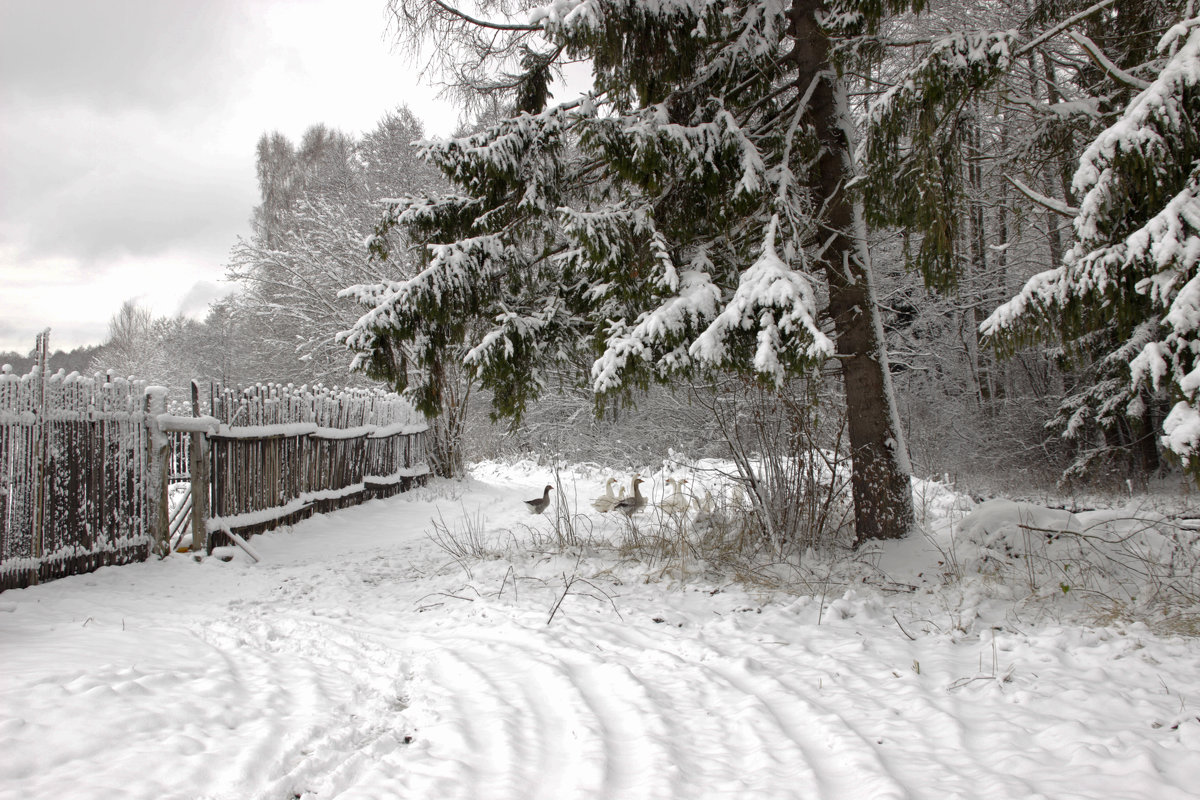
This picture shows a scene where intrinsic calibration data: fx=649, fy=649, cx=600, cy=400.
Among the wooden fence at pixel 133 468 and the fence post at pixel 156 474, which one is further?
the fence post at pixel 156 474

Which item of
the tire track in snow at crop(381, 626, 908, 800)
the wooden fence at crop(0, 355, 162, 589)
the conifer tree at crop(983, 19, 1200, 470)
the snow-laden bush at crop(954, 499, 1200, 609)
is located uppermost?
the conifer tree at crop(983, 19, 1200, 470)

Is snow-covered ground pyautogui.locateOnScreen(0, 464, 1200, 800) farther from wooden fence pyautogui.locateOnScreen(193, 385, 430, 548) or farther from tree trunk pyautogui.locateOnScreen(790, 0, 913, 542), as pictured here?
wooden fence pyautogui.locateOnScreen(193, 385, 430, 548)

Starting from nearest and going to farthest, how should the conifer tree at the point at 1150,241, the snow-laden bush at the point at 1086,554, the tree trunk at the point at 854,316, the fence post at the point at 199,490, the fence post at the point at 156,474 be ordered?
the conifer tree at the point at 1150,241 < the snow-laden bush at the point at 1086,554 < the tree trunk at the point at 854,316 < the fence post at the point at 156,474 < the fence post at the point at 199,490

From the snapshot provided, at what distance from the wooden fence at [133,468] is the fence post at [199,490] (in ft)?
0.03

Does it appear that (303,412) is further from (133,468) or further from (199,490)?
(133,468)

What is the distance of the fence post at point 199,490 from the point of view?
6.08m

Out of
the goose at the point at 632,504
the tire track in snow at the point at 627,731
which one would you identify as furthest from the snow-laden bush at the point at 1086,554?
the goose at the point at 632,504

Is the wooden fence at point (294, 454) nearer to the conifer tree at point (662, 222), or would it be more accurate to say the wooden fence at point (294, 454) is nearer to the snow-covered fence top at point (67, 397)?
the snow-covered fence top at point (67, 397)

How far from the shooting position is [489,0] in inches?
244

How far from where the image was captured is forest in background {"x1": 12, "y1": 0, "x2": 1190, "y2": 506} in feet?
15.0

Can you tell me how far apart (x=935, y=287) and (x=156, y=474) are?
6762 millimetres

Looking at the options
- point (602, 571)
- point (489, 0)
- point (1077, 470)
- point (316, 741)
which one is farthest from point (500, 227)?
point (1077, 470)

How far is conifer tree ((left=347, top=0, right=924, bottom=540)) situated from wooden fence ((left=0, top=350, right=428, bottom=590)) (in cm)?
209

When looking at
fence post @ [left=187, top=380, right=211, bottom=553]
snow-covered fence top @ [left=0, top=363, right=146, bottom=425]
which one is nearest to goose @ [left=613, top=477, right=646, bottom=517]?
fence post @ [left=187, top=380, right=211, bottom=553]
